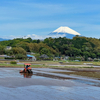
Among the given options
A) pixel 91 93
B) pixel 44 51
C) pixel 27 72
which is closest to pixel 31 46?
pixel 44 51

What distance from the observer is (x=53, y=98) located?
15.4 m

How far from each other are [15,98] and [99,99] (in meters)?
6.23

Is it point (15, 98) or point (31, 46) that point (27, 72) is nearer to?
point (15, 98)

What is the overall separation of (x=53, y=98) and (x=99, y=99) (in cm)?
347

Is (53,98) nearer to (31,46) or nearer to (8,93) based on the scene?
(8,93)

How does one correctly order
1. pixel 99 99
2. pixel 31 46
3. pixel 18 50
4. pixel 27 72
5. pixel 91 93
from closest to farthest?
pixel 99 99 → pixel 91 93 → pixel 27 72 → pixel 18 50 → pixel 31 46

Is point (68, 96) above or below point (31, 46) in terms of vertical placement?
below

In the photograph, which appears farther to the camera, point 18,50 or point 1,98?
point 18,50

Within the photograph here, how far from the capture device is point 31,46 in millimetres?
198875

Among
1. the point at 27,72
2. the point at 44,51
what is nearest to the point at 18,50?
the point at 44,51

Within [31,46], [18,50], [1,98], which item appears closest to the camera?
[1,98]

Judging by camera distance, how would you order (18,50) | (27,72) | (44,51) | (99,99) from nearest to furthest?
(99,99) < (27,72) < (18,50) < (44,51)

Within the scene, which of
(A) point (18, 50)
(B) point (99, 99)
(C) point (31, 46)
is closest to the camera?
(B) point (99, 99)

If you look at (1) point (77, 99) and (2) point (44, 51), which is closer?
(1) point (77, 99)
